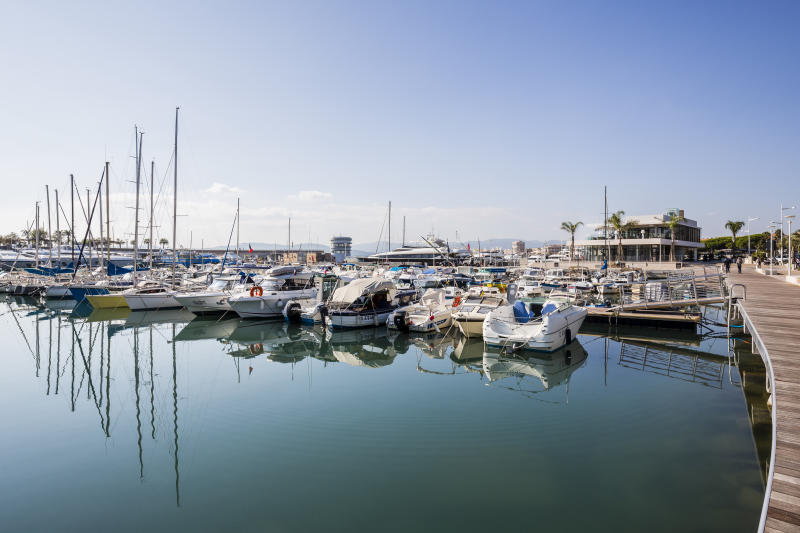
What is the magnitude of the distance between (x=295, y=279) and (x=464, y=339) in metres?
17.0

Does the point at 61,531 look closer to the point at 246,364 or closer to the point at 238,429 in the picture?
the point at 238,429

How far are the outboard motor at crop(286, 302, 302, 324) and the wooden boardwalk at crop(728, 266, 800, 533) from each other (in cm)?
2462

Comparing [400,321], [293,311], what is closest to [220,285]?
[293,311]

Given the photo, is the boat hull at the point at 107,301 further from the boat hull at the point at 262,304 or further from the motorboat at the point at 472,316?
the motorboat at the point at 472,316

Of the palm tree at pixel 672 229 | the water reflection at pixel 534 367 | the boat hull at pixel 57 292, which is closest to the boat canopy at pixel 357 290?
the water reflection at pixel 534 367

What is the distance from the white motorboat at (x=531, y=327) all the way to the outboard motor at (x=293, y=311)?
14655mm

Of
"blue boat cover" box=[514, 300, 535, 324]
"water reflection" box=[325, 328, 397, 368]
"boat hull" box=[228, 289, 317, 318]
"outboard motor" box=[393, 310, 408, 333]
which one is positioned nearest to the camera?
"water reflection" box=[325, 328, 397, 368]

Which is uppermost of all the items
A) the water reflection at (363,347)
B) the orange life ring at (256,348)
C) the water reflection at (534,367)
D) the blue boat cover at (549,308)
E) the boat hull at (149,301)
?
the blue boat cover at (549,308)

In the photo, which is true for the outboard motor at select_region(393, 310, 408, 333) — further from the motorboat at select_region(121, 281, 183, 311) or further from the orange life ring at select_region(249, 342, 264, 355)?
the motorboat at select_region(121, 281, 183, 311)

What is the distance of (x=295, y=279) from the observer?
34844mm

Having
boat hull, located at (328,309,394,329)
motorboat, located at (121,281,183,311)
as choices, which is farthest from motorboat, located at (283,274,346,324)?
motorboat, located at (121,281,183,311)

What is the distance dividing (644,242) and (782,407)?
2915 inches

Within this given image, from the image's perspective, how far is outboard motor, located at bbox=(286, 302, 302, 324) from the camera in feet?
96.8

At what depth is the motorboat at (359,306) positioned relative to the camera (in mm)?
26078
